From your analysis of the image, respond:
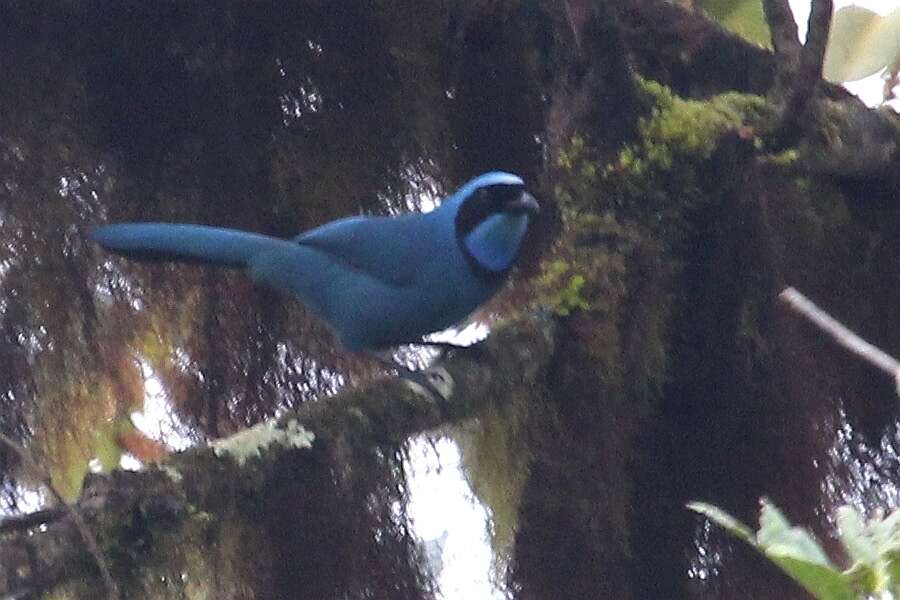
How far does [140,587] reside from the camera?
1.42 meters

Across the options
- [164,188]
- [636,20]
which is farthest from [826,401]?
[164,188]

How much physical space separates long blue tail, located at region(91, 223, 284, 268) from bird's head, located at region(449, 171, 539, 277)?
0.34 metres

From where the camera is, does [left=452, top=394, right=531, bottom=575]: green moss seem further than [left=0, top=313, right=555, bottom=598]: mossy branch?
Yes

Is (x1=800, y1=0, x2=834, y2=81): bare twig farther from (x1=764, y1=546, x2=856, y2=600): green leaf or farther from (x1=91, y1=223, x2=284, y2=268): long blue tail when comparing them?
(x1=764, y1=546, x2=856, y2=600): green leaf

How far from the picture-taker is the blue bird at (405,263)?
202cm

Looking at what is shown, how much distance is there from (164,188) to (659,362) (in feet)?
2.89

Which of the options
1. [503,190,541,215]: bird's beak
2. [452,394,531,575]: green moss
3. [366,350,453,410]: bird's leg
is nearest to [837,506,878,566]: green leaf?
[366,350,453,410]: bird's leg

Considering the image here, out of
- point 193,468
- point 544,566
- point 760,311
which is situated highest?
point 760,311

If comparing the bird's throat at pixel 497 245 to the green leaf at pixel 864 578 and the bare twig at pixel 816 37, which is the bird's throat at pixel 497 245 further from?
the green leaf at pixel 864 578

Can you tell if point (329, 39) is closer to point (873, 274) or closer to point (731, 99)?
point (731, 99)

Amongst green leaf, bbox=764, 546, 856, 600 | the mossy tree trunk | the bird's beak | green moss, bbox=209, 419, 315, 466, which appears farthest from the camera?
the bird's beak

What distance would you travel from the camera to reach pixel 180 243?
188 cm

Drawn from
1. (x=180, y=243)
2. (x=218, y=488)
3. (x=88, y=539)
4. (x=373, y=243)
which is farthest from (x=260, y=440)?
(x=373, y=243)

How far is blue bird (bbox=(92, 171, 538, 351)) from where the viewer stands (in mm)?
2018
